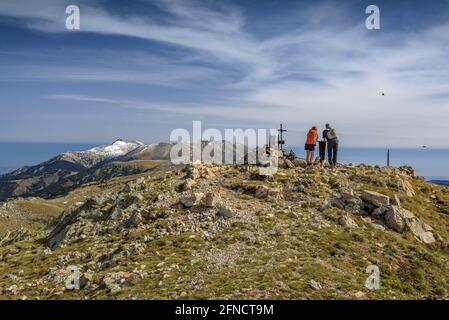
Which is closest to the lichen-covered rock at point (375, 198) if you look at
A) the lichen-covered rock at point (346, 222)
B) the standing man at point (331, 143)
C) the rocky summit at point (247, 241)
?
the rocky summit at point (247, 241)

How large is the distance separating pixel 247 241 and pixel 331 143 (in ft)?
68.0

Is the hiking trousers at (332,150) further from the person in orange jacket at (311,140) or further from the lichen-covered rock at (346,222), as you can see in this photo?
the lichen-covered rock at (346,222)

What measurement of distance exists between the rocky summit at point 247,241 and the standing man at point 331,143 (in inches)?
52.6

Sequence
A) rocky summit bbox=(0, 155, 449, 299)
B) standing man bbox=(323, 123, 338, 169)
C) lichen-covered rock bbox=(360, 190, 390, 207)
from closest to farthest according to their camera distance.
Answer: rocky summit bbox=(0, 155, 449, 299) < lichen-covered rock bbox=(360, 190, 390, 207) < standing man bbox=(323, 123, 338, 169)

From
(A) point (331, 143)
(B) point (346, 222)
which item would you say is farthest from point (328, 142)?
(B) point (346, 222)

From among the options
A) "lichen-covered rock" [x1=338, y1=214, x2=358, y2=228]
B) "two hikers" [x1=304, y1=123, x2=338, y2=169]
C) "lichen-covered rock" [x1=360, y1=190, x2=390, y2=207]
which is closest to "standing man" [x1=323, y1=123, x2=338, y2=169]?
"two hikers" [x1=304, y1=123, x2=338, y2=169]

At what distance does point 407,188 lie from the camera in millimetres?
41781

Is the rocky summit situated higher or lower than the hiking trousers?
lower

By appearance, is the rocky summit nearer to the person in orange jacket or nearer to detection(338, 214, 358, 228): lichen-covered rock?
detection(338, 214, 358, 228): lichen-covered rock

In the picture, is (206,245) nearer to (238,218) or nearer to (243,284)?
(238,218)

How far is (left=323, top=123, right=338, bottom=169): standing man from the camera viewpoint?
45.4m

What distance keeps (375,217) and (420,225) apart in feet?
11.8

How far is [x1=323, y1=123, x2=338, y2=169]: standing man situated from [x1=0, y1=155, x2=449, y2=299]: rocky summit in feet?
4.39
